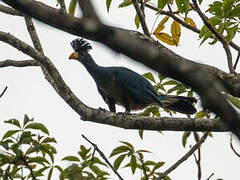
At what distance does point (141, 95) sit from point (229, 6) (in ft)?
8.52

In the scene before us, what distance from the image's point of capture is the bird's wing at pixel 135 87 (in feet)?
17.9

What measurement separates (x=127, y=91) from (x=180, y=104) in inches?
32.2

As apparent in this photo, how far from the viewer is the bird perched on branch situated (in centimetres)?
527

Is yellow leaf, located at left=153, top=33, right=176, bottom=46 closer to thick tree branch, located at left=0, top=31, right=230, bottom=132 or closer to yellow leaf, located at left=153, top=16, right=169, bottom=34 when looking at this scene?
yellow leaf, located at left=153, top=16, right=169, bottom=34

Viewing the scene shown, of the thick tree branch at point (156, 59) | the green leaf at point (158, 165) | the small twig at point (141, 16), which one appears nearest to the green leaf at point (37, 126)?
the green leaf at point (158, 165)

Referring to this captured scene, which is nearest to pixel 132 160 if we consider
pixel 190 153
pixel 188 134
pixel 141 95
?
pixel 190 153

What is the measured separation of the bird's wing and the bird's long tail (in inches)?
5.5

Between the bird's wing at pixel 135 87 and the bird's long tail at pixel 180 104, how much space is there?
0.14 metres

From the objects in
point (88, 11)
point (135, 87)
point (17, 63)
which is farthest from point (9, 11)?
point (88, 11)

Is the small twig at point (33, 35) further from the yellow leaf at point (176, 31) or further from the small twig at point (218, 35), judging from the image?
the small twig at point (218, 35)

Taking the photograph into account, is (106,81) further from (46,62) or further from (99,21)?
(99,21)

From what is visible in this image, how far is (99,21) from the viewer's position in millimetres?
899

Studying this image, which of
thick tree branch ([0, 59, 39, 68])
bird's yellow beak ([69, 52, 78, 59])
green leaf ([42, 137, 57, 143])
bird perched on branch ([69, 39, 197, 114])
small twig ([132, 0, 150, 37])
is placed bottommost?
green leaf ([42, 137, 57, 143])

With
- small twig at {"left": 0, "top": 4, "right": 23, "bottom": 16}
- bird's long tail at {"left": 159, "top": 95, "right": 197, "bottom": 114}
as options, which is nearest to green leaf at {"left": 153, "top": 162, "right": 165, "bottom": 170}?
bird's long tail at {"left": 159, "top": 95, "right": 197, "bottom": 114}
